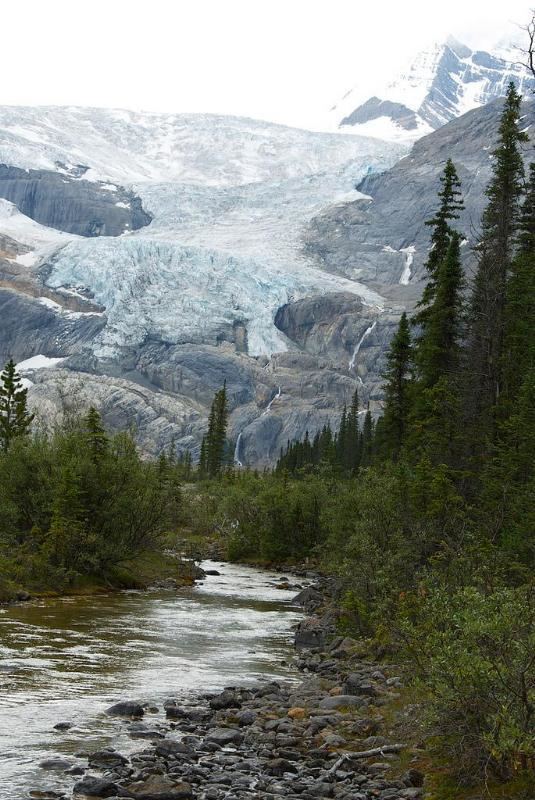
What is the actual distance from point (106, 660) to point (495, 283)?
74.0 ft

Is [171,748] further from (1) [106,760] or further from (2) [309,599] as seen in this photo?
(2) [309,599]

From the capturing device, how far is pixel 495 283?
35.8 metres

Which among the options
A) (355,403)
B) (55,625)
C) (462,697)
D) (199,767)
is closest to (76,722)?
(199,767)

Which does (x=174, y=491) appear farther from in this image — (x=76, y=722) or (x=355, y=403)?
(x=355, y=403)

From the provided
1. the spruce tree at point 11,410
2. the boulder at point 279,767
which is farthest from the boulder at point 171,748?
the spruce tree at point 11,410

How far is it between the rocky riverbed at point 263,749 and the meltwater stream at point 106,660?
0.49 meters

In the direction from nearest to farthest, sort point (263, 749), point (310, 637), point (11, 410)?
point (263, 749) < point (310, 637) < point (11, 410)

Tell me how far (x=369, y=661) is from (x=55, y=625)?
10431mm

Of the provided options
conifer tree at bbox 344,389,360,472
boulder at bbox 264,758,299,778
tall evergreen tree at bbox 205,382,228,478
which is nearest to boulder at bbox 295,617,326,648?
boulder at bbox 264,758,299,778

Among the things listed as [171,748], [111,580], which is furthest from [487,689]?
[111,580]

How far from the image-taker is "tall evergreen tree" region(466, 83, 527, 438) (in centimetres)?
3394

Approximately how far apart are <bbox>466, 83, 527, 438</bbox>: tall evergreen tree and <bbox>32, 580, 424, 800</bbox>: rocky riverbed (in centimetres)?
1693

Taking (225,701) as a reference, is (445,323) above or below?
above

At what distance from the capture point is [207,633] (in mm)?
27844
